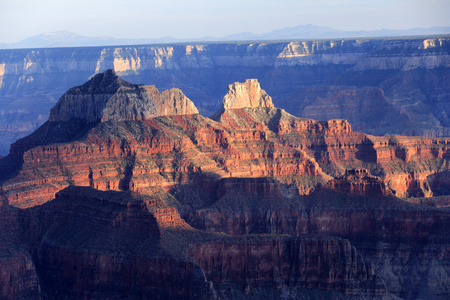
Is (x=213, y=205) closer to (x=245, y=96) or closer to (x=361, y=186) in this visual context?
(x=361, y=186)

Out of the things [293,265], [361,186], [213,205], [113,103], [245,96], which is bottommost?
[213,205]

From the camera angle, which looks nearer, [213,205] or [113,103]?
[213,205]

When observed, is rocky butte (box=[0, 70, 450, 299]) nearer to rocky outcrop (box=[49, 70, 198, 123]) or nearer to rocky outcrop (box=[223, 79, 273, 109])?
rocky outcrop (box=[49, 70, 198, 123])

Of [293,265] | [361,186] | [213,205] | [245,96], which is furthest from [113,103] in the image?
[293,265]

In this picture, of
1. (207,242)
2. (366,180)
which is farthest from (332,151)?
(207,242)

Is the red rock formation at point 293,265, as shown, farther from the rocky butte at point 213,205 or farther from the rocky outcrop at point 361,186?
the rocky outcrop at point 361,186

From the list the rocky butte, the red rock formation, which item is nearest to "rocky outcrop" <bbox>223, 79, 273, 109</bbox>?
the rocky butte

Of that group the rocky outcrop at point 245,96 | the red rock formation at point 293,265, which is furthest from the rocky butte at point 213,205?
the rocky outcrop at point 245,96
